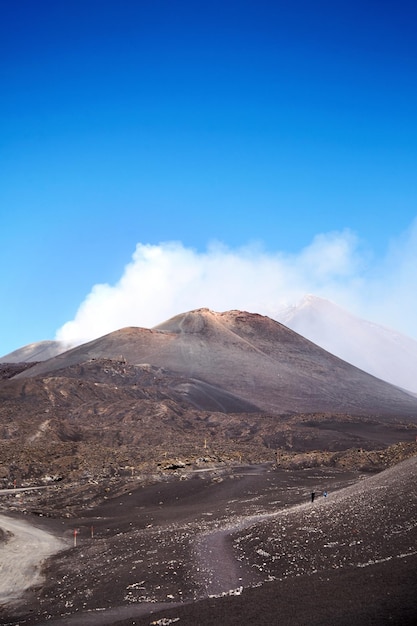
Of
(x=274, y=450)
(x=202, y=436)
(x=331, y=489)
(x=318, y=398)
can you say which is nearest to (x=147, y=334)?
(x=318, y=398)

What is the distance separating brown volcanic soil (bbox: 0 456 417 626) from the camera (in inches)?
562

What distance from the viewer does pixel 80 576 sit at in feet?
78.8

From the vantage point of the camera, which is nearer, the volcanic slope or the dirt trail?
the dirt trail

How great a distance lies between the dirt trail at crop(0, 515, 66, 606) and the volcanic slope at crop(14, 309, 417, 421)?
337 ft

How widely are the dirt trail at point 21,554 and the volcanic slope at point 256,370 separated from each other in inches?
4048

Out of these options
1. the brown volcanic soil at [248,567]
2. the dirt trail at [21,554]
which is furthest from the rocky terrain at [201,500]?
the dirt trail at [21,554]

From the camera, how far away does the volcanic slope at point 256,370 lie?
149375mm

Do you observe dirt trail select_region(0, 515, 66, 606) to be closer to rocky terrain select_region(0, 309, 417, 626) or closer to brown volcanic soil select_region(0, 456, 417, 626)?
rocky terrain select_region(0, 309, 417, 626)

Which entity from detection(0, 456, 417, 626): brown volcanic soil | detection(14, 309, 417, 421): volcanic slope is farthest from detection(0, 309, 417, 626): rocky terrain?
detection(14, 309, 417, 421): volcanic slope

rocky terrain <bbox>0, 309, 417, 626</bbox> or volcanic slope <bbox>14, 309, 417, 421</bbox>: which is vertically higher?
volcanic slope <bbox>14, 309, 417, 421</bbox>

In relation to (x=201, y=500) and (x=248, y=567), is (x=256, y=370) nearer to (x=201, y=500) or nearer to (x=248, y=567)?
(x=201, y=500)

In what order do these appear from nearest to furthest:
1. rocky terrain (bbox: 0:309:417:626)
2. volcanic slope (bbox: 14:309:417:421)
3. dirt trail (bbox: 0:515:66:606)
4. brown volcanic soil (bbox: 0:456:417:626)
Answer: brown volcanic soil (bbox: 0:456:417:626)
rocky terrain (bbox: 0:309:417:626)
dirt trail (bbox: 0:515:66:606)
volcanic slope (bbox: 14:309:417:421)

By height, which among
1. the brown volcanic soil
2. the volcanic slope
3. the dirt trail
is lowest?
the dirt trail

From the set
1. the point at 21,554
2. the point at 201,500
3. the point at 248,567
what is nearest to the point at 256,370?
the point at 201,500
